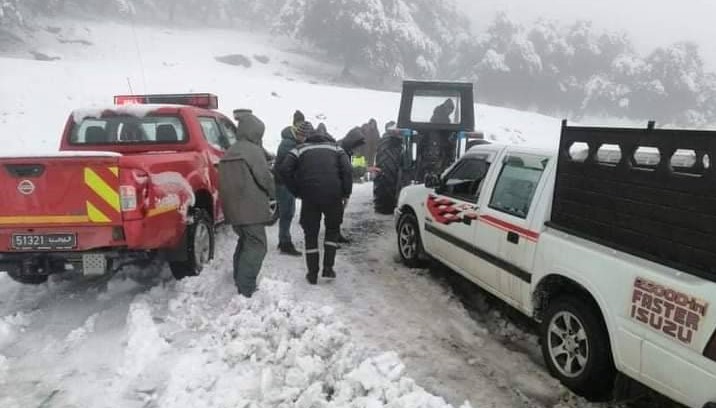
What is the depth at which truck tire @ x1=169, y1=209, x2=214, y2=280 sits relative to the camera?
5.50 m

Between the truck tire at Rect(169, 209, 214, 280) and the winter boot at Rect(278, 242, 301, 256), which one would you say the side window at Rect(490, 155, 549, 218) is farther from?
the truck tire at Rect(169, 209, 214, 280)

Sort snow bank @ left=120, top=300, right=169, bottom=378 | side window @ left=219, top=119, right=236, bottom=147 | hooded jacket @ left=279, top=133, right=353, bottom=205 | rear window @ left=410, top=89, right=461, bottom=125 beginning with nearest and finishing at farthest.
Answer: snow bank @ left=120, top=300, right=169, bottom=378
hooded jacket @ left=279, top=133, right=353, bottom=205
side window @ left=219, top=119, right=236, bottom=147
rear window @ left=410, top=89, right=461, bottom=125

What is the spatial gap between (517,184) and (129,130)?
4552 mm

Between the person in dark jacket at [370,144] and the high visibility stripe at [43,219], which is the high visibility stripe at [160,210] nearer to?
the high visibility stripe at [43,219]

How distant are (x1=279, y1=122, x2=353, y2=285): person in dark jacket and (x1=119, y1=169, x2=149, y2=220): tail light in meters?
1.46

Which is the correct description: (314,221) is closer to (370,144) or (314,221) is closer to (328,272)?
(328,272)

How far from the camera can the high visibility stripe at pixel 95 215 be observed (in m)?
4.52

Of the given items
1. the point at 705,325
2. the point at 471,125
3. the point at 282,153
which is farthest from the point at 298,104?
the point at 705,325

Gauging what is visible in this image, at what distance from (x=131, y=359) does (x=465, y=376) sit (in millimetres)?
2529

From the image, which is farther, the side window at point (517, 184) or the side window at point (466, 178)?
the side window at point (466, 178)

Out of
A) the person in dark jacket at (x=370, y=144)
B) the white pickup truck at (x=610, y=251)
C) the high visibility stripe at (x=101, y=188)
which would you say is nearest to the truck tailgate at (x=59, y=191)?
the high visibility stripe at (x=101, y=188)

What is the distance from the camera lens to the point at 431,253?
6.10 metres

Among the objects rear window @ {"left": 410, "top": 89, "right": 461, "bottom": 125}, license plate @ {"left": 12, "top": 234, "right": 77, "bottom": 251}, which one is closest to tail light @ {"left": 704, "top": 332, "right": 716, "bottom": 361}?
license plate @ {"left": 12, "top": 234, "right": 77, "bottom": 251}

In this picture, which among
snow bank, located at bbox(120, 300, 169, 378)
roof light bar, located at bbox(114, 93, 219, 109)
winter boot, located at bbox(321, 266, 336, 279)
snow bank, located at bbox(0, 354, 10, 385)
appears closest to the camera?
snow bank, located at bbox(0, 354, 10, 385)
